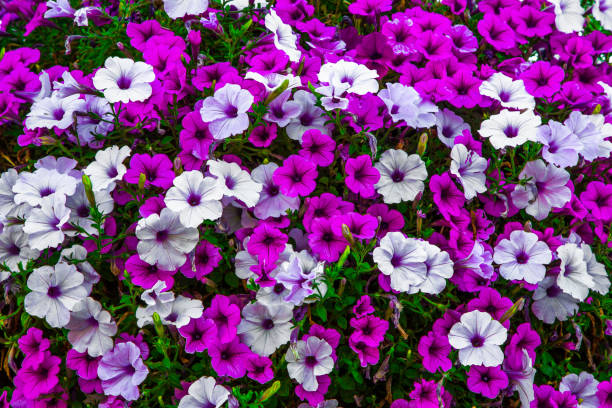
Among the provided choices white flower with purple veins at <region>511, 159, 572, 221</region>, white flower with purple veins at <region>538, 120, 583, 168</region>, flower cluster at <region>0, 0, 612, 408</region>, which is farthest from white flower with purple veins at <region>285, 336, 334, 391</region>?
white flower with purple veins at <region>538, 120, 583, 168</region>

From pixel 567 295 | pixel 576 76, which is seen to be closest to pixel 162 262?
pixel 567 295

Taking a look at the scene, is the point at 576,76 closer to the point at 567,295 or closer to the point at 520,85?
the point at 520,85

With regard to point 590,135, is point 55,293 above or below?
below

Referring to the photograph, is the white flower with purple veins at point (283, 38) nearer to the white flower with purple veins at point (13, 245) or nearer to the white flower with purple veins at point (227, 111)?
the white flower with purple veins at point (227, 111)

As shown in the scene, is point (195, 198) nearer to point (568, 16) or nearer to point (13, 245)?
point (13, 245)

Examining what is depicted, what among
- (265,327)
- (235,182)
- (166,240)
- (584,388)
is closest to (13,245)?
(166,240)

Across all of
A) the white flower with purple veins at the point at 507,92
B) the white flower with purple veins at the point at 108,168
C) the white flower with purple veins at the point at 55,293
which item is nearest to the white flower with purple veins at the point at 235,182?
the white flower with purple veins at the point at 108,168

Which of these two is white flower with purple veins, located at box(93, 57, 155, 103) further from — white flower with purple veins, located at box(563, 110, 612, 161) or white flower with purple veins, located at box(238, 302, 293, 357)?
white flower with purple veins, located at box(563, 110, 612, 161)
